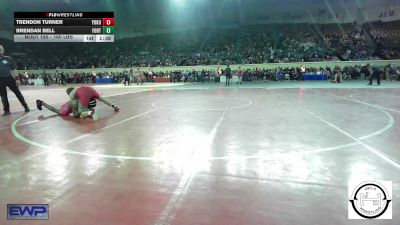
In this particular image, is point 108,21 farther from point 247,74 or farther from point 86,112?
point 247,74

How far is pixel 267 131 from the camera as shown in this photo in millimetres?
8125

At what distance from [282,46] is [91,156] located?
36.5m

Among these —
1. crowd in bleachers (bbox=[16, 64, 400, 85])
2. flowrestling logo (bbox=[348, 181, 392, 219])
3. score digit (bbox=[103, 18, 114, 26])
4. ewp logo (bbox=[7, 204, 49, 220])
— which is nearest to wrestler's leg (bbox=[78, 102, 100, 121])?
ewp logo (bbox=[7, 204, 49, 220])

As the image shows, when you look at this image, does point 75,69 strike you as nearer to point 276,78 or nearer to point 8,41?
point 8,41

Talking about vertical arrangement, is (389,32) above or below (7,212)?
above

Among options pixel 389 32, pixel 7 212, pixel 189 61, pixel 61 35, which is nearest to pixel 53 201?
pixel 7 212

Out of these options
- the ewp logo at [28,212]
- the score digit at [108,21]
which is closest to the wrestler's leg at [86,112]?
the ewp logo at [28,212]

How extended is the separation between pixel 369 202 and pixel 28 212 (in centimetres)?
373

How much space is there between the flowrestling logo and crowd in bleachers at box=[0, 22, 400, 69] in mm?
32836

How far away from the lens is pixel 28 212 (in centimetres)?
369
